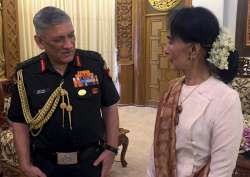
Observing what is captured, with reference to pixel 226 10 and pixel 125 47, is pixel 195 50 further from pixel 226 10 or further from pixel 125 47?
pixel 125 47

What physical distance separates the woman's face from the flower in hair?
78 millimetres

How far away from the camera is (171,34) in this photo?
47.3 inches

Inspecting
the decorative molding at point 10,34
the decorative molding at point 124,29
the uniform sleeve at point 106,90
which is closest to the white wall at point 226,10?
the decorative molding at point 124,29

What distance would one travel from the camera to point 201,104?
1176 mm

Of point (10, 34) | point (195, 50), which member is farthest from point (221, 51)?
point (10, 34)

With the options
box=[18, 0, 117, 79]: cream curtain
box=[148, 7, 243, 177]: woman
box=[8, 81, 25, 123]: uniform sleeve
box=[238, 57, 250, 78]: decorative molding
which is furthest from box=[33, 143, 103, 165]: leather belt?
box=[18, 0, 117, 79]: cream curtain

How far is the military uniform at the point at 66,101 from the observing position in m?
1.53

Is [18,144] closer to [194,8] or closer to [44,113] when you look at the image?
[44,113]

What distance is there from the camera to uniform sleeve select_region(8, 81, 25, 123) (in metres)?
1.56

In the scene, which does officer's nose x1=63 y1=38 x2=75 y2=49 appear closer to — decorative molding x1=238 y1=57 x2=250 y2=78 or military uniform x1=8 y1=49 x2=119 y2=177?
military uniform x1=8 y1=49 x2=119 y2=177

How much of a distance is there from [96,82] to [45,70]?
0.25 metres

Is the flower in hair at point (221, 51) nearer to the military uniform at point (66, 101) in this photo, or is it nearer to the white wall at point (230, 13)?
the military uniform at point (66, 101)

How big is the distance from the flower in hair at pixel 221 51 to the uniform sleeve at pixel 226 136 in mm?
113

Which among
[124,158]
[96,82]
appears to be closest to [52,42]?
[96,82]
